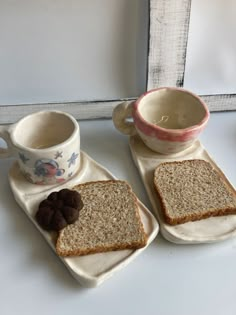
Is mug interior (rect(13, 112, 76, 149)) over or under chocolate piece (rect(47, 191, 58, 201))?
over

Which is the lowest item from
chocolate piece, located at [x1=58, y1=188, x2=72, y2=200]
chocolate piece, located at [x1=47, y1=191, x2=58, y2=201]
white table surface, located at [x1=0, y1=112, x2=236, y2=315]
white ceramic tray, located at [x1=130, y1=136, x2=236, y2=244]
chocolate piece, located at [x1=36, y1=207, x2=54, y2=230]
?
white table surface, located at [x1=0, y1=112, x2=236, y2=315]

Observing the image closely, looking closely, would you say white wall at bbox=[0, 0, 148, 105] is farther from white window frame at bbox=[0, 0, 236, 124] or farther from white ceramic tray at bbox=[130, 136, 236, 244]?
white ceramic tray at bbox=[130, 136, 236, 244]

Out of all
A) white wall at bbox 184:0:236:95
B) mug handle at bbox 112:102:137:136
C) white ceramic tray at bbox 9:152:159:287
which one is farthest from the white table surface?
white wall at bbox 184:0:236:95

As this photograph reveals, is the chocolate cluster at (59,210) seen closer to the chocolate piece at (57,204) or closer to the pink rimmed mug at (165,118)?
the chocolate piece at (57,204)

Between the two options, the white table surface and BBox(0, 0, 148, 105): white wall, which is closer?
the white table surface

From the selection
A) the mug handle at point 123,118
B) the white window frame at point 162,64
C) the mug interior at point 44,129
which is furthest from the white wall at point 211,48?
the mug interior at point 44,129

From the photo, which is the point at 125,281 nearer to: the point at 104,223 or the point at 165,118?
the point at 104,223
